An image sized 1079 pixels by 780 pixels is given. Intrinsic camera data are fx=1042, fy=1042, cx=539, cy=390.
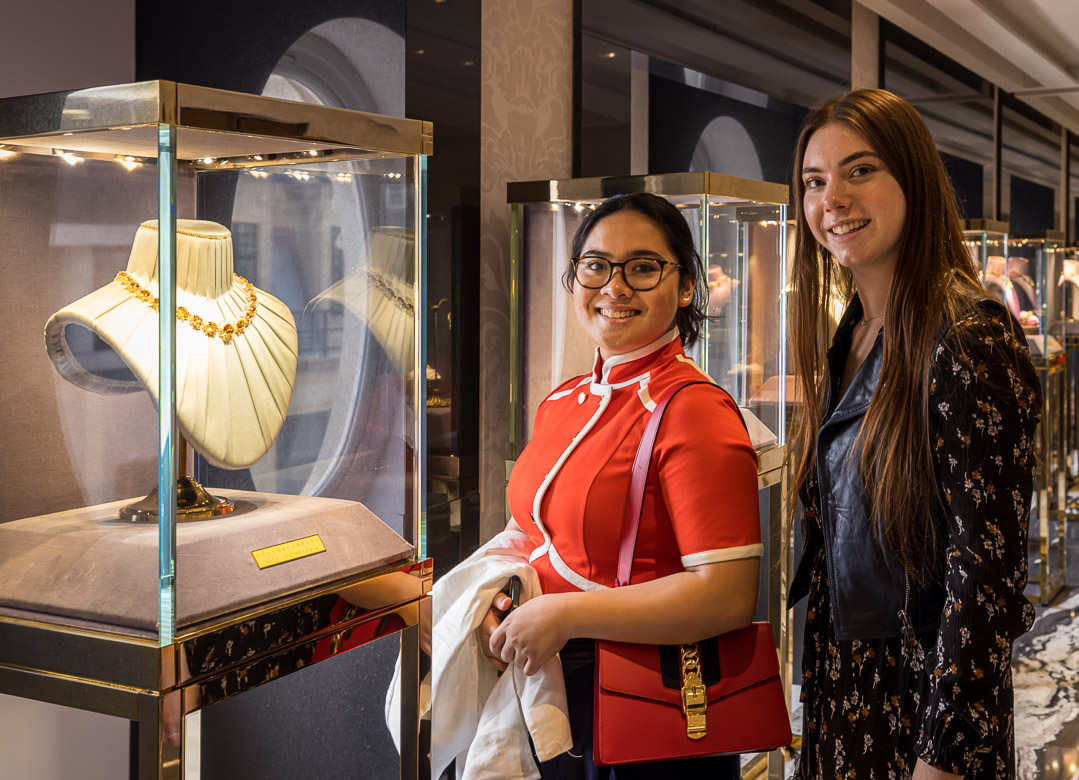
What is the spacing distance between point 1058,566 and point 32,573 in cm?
552

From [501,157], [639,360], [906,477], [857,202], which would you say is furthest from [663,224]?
[501,157]

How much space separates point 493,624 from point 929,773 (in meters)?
0.59

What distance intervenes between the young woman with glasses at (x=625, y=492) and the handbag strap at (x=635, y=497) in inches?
0.4

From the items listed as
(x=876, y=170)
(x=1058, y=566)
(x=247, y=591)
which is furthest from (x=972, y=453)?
(x=1058, y=566)

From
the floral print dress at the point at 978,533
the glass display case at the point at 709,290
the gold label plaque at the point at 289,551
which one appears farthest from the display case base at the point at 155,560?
the glass display case at the point at 709,290

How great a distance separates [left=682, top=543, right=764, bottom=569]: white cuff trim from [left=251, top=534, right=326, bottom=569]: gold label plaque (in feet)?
1.61

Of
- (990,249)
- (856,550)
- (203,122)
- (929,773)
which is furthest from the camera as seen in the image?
(990,249)

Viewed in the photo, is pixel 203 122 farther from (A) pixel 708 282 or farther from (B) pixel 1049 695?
(B) pixel 1049 695

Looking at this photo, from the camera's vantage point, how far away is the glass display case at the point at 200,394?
106cm

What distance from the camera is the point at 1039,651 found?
167 inches

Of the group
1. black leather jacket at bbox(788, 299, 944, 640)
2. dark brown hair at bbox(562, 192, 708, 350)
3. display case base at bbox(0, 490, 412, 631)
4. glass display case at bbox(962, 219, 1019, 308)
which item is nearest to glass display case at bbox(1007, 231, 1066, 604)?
glass display case at bbox(962, 219, 1019, 308)

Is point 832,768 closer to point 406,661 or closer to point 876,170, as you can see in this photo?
point 406,661

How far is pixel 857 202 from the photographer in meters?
1.36

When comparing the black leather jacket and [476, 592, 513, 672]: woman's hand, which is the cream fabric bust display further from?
the black leather jacket
